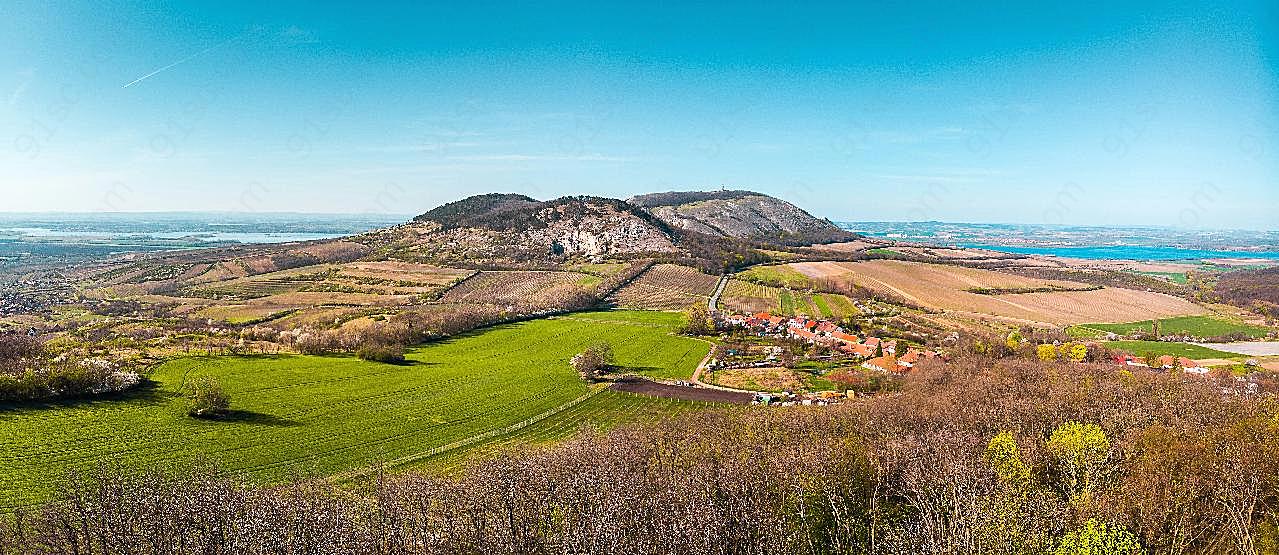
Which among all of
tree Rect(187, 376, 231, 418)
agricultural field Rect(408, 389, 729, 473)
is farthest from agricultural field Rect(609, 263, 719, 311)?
tree Rect(187, 376, 231, 418)

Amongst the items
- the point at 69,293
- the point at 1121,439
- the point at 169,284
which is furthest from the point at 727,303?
the point at 69,293

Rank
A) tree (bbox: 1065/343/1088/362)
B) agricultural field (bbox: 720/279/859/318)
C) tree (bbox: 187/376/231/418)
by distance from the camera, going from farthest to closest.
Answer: agricultural field (bbox: 720/279/859/318) → tree (bbox: 1065/343/1088/362) → tree (bbox: 187/376/231/418)

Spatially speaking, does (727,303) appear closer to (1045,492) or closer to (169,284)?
(1045,492)

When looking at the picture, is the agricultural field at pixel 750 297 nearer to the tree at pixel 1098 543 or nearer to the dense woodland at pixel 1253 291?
the dense woodland at pixel 1253 291

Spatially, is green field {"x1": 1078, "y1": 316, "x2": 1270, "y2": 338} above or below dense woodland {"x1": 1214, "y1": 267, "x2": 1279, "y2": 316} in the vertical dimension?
below

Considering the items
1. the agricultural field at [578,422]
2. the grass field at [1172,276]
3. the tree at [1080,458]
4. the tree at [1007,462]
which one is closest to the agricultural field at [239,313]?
the agricultural field at [578,422]

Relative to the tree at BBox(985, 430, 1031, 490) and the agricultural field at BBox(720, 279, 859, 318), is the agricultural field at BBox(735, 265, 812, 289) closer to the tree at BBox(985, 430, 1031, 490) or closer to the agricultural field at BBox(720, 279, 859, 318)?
the agricultural field at BBox(720, 279, 859, 318)

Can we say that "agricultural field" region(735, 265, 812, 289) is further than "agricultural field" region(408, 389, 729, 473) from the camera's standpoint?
Yes
